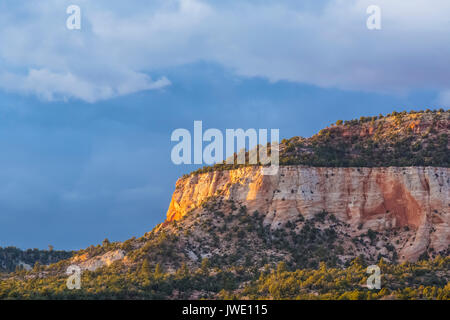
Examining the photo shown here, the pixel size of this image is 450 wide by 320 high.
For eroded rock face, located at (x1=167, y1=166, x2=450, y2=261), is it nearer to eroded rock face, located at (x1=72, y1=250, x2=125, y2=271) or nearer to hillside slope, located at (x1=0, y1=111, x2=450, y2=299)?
hillside slope, located at (x1=0, y1=111, x2=450, y2=299)

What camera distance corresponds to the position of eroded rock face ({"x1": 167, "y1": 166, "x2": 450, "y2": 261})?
241ft

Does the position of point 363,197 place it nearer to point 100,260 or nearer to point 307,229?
point 307,229

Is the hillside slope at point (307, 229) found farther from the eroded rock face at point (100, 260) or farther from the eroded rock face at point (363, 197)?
the eroded rock face at point (100, 260)

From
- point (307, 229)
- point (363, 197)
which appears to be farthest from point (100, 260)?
point (363, 197)

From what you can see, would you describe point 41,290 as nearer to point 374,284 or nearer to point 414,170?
point 374,284

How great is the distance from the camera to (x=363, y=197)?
7638cm

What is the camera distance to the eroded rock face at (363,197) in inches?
2891

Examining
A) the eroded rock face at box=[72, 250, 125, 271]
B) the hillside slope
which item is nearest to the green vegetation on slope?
the hillside slope

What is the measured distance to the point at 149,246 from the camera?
74.3 m

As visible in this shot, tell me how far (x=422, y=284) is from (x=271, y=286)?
1228 cm
